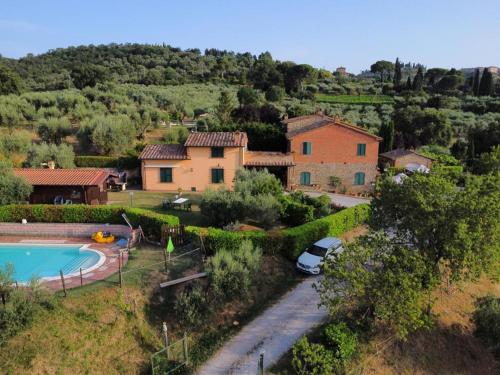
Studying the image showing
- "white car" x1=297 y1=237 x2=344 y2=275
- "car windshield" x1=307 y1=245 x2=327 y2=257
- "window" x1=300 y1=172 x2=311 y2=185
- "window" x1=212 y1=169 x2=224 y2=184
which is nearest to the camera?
"white car" x1=297 y1=237 x2=344 y2=275

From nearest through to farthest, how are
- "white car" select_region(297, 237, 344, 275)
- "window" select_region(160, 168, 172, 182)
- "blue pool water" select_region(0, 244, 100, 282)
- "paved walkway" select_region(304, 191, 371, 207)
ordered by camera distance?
"blue pool water" select_region(0, 244, 100, 282), "white car" select_region(297, 237, 344, 275), "paved walkway" select_region(304, 191, 371, 207), "window" select_region(160, 168, 172, 182)

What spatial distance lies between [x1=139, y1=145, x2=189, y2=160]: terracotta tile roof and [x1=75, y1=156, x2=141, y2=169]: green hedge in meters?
2.91

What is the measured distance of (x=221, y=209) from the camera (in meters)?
23.4

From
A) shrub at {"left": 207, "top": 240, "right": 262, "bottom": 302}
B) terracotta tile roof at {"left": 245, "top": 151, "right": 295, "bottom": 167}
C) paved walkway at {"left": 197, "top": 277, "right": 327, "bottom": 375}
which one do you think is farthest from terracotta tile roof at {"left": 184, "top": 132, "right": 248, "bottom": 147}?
paved walkway at {"left": 197, "top": 277, "right": 327, "bottom": 375}

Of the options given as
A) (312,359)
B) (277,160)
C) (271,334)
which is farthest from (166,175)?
(312,359)

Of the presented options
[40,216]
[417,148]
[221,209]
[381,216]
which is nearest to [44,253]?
[40,216]

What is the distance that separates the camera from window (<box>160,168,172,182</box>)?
3334 cm

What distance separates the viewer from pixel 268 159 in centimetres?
3525

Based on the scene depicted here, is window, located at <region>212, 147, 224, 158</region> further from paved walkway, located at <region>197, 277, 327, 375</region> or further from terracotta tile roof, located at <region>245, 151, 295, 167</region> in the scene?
paved walkway, located at <region>197, 277, 327, 375</region>

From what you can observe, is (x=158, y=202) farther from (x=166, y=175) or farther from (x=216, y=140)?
(x=216, y=140)

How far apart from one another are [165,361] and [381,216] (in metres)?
11.0

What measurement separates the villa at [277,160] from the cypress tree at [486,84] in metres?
72.5

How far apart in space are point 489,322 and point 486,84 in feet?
305

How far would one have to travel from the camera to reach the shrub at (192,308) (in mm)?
15914
